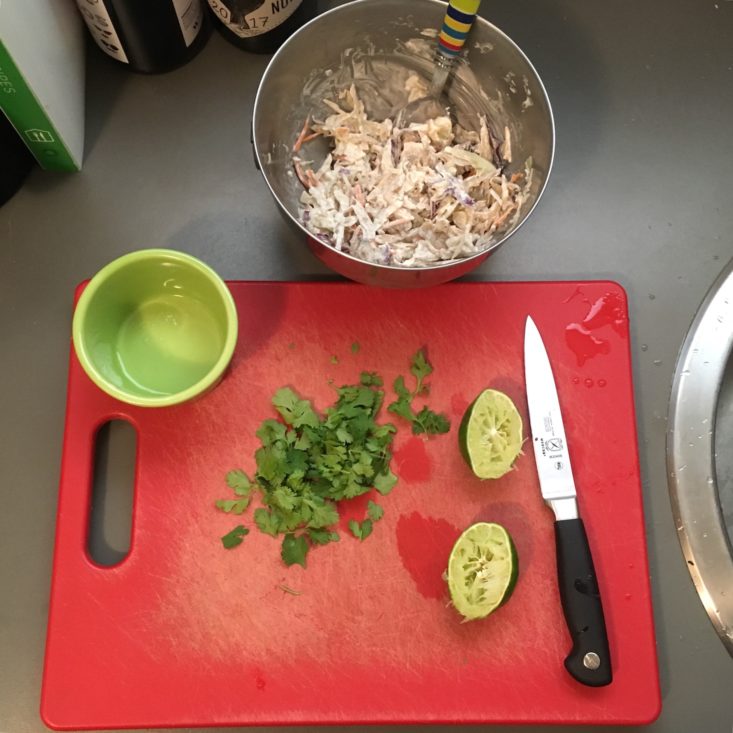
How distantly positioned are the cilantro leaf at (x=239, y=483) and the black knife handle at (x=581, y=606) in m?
0.40

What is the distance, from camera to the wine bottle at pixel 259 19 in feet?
3.34

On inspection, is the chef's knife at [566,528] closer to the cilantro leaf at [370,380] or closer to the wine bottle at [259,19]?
the cilantro leaf at [370,380]

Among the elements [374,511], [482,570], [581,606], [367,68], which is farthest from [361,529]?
[367,68]

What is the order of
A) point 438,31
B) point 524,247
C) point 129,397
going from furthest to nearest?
point 524,247 < point 438,31 < point 129,397

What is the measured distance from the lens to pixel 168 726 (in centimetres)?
95

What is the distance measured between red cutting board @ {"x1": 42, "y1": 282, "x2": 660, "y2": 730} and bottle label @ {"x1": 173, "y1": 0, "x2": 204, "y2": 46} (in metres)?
0.38

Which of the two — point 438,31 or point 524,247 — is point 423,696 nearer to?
point 524,247

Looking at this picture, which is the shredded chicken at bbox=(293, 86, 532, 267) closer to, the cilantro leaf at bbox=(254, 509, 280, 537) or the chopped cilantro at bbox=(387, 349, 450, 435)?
the chopped cilantro at bbox=(387, 349, 450, 435)

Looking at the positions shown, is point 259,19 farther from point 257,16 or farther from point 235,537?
point 235,537

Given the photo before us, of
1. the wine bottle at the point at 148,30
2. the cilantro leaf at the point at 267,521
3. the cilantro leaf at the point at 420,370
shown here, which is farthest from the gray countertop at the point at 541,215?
the cilantro leaf at the point at 267,521

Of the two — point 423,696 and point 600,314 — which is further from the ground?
point 600,314

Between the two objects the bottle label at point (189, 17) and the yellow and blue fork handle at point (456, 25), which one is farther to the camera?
the bottle label at point (189, 17)

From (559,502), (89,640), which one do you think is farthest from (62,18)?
(559,502)

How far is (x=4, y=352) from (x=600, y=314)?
2.73 ft
